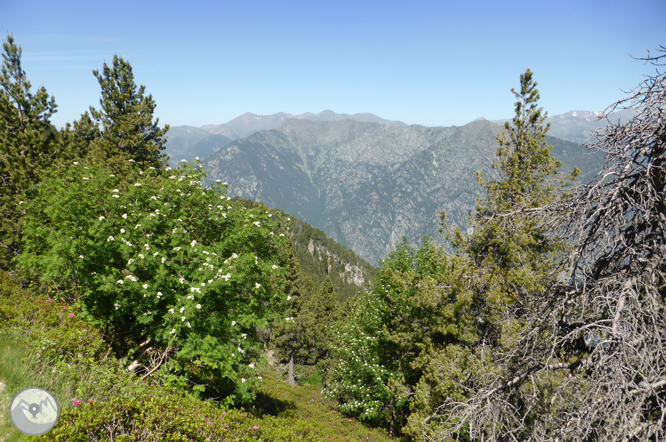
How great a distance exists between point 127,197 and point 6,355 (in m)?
5.13

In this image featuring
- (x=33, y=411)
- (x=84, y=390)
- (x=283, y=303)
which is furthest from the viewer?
(x=283, y=303)

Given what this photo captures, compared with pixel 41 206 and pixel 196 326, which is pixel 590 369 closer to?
pixel 196 326

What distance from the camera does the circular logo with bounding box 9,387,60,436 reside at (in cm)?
308

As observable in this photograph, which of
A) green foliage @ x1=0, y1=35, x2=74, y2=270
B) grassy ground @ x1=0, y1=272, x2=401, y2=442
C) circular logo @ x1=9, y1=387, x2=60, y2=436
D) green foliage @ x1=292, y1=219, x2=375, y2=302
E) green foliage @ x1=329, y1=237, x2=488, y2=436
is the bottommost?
green foliage @ x1=292, y1=219, x2=375, y2=302

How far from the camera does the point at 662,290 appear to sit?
3.92 meters

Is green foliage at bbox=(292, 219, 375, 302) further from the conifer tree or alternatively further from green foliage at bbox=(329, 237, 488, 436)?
green foliage at bbox=(329, 237, 488, 436)

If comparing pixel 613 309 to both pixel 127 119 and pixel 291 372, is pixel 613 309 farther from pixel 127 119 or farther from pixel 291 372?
pixel 291 372

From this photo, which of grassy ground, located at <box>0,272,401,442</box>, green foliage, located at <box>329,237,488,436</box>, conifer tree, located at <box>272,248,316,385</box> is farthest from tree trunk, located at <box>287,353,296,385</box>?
grassy ground, located at <box>0,272,401,442</box>

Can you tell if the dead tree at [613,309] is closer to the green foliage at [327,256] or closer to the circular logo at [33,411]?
the circular logo at [33,411]

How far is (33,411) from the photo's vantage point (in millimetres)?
3221

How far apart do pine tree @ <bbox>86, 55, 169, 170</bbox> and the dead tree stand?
25.3 meters

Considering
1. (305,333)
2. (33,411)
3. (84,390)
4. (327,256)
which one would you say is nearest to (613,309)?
(33,411)

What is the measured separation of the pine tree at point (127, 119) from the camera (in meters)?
24.2

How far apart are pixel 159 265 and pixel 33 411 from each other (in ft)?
19.2
